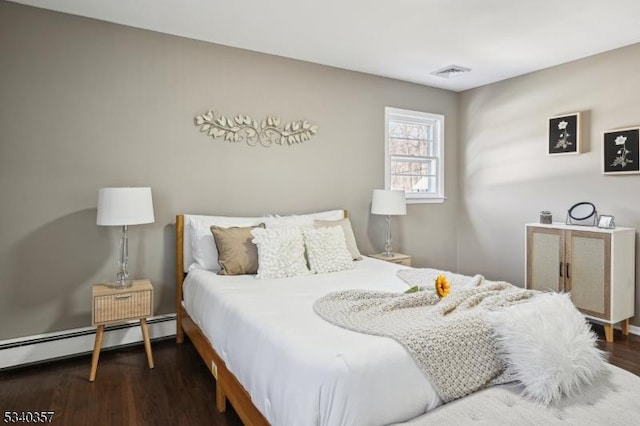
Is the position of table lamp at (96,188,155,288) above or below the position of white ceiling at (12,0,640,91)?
below

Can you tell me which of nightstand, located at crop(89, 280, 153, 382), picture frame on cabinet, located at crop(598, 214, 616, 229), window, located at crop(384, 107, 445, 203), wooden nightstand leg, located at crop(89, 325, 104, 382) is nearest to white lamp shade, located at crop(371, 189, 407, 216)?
window, located at crop(384, 107, 445, 203)

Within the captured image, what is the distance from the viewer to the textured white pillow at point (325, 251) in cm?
303

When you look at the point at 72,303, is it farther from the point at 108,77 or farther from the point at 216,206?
the point at 108,77

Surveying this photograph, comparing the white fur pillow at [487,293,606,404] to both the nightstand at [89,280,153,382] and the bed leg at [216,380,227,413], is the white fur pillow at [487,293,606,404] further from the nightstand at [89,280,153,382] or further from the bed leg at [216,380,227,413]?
the nightstand at [89,280,153,382]

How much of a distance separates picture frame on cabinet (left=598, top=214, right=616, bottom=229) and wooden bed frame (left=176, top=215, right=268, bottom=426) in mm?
3272

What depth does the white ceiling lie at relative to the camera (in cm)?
273

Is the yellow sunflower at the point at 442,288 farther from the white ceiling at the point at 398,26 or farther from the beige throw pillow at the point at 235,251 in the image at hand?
the white ceiling at the point at 398,26

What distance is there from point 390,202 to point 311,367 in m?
2.81

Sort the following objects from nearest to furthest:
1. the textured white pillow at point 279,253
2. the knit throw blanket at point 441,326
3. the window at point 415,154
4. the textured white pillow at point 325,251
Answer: the knit throw blanket at point 441,326 → the textured white pillow at point 279,253 → the textured white pillow at point 325,251 → the window at point 415,154

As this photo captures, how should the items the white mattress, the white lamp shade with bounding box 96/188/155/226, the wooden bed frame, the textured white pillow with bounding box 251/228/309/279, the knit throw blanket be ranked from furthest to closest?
the textured white pillow with bounding box 251/228/309/279, the white lamp shade with bounding box 96/188/155/226, the wooden bed frame, the knit throw blanket, the white mattress

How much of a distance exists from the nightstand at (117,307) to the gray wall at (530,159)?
12.4ft

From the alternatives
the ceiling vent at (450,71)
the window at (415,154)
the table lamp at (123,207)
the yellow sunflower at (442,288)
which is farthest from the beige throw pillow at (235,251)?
the ceiling vent at (450,71)

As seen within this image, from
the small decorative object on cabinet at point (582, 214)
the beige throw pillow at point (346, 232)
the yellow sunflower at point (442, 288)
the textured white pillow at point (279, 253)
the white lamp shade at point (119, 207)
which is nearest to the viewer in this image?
the yellow sunflower at point (442, 288)

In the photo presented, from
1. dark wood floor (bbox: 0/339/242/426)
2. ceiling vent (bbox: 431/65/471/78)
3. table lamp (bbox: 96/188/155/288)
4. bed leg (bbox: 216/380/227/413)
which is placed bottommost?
dark wood floor (bbox: 0/339/242/426)
